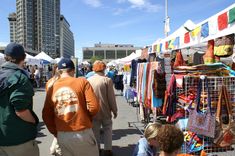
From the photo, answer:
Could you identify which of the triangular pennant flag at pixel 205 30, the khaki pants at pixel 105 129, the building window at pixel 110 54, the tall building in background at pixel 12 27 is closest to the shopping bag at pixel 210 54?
the triangular pennant flag at pixel 205 30

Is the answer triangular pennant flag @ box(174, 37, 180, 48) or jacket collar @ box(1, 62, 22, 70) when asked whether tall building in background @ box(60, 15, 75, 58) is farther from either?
jacket collar @ box(1, 62, 22, 70)

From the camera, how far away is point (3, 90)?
2746 mm

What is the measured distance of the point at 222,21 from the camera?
411 centimetres

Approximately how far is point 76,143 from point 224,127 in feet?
6.90

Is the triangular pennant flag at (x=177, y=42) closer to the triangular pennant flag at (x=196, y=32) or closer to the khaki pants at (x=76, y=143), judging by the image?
the triangular pennant flag at (x=196, y=32)

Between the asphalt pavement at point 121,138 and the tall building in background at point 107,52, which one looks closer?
the asphalt pavement at point 121,138

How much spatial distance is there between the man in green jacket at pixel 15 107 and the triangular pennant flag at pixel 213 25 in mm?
2864

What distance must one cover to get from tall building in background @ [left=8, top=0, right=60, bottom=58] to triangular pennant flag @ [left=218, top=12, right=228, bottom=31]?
9621cm

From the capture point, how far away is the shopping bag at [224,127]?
154 inches

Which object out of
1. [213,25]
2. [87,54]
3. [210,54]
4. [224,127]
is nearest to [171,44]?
[210,54]

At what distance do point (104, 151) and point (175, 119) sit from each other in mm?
1577

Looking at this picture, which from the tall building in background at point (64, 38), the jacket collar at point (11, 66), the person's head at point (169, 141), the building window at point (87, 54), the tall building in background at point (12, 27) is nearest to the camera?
the person's head at point (169, 141)

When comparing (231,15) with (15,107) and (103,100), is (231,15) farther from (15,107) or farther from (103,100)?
(15,107)

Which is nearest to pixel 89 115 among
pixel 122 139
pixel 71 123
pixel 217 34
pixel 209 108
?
pixel 71 123
